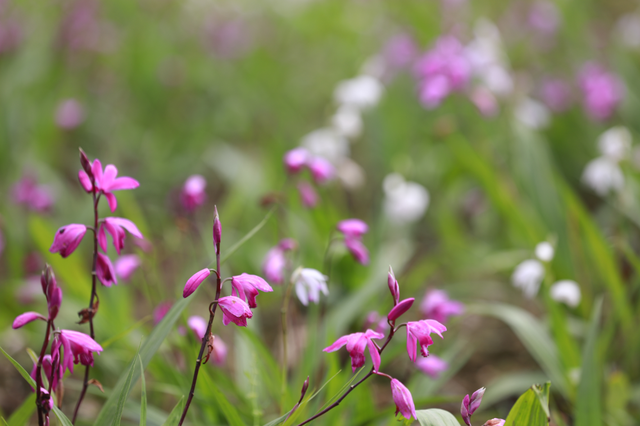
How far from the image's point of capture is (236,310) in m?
0.88

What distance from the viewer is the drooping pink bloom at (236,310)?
2.87 feet

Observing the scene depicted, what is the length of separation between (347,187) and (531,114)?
123 centimetres

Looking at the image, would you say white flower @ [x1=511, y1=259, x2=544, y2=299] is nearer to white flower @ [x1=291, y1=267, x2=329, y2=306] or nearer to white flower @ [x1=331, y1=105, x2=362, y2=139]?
white flower @ [x1=291, y1=267, x2=329, y2=306]

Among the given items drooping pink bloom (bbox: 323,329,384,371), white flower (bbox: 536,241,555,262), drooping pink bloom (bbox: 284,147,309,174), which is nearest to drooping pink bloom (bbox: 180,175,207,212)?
drooping pink bloom (bbox: 284,147,309,174)

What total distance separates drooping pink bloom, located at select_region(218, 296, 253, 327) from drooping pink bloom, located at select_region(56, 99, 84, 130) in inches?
114

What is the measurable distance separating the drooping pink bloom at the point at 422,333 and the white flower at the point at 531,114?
2.04m

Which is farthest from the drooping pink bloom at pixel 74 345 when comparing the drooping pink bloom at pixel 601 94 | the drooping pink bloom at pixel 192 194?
the drooping pink bloom at pixel 601 94

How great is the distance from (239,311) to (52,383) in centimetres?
42

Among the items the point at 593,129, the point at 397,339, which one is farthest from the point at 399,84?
the point at 397,339

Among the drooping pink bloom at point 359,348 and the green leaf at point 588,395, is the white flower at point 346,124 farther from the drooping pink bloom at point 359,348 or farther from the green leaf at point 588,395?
the drooping pink bloom at point 359,348

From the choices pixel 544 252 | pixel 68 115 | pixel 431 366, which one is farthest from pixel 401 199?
pixel 68 115

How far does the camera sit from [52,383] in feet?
3.14

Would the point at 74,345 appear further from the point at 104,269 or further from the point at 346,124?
the point at 346,124

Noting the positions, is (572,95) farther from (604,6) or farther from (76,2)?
(76,2)
